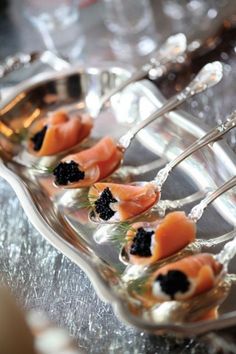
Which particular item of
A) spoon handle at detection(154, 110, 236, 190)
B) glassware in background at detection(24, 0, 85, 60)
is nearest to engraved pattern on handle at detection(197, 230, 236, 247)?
spoon handle at detection(154, 110, 236, 190)

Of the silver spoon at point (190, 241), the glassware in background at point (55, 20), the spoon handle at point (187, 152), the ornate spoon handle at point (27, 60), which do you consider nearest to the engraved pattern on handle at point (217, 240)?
the silver spoon at point (190, 241)

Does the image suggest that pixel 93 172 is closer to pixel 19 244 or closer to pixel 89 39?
pixel 19 244

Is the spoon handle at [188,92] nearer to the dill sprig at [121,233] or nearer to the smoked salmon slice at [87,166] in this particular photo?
the smoked salmon slice at [87,166]

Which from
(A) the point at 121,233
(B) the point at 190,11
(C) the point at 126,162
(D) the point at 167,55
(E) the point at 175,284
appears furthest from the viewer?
(B) the point at 190,11

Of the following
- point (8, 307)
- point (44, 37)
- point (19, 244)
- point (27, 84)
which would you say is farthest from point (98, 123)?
point (8, 307)

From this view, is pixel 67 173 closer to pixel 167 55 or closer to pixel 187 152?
pixel 187 152

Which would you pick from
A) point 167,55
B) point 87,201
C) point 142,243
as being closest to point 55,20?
point 167,55

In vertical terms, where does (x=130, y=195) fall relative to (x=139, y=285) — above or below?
above

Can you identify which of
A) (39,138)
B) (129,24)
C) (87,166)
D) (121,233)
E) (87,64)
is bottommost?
(121,233)
